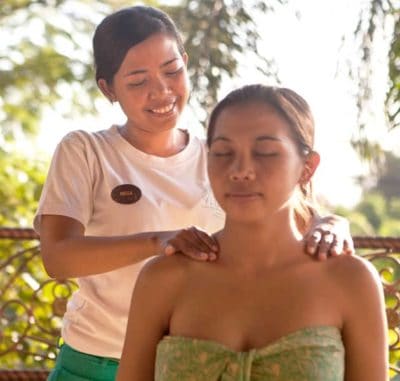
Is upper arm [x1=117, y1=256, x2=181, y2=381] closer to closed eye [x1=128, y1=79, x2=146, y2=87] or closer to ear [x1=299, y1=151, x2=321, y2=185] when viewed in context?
ear [x1=299, y1=151, x2=321, y2=185]

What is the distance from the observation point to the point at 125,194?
2.51m

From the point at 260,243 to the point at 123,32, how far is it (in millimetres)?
755

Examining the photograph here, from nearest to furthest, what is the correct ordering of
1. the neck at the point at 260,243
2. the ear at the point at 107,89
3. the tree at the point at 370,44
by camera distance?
the neck at the point at 260,243, the ear at the point at 107,89, the tree at the point at 370,44

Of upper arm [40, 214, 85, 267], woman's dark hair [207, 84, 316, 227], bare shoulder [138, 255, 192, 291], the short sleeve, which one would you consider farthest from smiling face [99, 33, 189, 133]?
bare shoulder [138, 255, 192, 291]

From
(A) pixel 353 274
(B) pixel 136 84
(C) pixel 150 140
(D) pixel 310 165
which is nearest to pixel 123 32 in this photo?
(B) pixel 136 84

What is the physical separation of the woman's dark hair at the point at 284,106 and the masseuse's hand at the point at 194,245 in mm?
153

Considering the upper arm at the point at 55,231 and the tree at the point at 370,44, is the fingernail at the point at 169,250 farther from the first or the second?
the tree at the point at 370,44

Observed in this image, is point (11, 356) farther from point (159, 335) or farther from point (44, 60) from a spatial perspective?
point (44, 60)

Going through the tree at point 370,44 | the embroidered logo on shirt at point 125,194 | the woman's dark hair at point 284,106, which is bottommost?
the woman's dark hair at point 284,106

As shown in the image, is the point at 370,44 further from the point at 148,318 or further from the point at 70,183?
the point at 148,318

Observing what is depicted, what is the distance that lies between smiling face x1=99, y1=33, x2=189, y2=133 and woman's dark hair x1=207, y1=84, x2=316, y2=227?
49 cm

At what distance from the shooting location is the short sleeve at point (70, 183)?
2.49 m

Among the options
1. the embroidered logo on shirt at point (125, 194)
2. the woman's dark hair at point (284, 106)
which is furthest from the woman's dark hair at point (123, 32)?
the woman's dark hair at point (284, 106)

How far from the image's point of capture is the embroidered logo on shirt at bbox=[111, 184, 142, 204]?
251 centimetres
